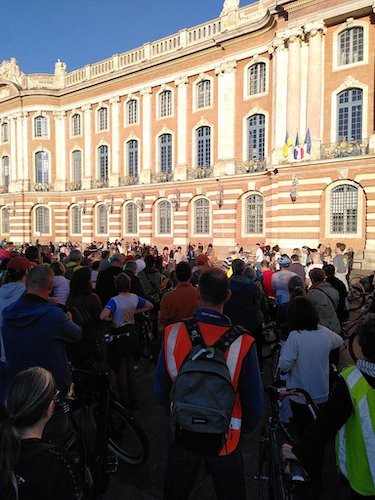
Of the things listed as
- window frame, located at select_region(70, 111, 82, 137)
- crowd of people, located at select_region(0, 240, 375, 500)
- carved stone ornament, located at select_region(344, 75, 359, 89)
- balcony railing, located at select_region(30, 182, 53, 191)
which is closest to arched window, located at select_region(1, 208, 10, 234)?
balcony railing, located at select_region(30, 182, 53, 191)

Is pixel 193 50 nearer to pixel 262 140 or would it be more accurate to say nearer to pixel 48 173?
pixel 262 140

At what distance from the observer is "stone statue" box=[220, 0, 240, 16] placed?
78.0ft

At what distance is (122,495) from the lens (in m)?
3.45

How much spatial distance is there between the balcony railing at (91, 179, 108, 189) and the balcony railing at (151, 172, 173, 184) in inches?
213

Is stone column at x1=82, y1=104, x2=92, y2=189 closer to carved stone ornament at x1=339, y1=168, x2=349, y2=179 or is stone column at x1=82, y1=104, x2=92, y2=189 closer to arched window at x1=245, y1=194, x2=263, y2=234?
arched window at x1=245, y1=194, x2=263, y2=234

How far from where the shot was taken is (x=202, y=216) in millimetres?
26453

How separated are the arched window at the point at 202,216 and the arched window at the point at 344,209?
9.04m

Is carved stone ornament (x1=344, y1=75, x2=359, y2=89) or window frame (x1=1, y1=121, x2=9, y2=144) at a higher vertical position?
window frame (x1=1, y1=121, x2=9, y2=144)

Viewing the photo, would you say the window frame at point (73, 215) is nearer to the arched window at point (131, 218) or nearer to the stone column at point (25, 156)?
the stone column at point (25, 156)

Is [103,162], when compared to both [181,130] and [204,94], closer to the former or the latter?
[181,130]

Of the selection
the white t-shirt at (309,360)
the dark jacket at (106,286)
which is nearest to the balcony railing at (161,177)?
the dark jacket at (106,286)

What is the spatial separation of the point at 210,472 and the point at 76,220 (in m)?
34.1

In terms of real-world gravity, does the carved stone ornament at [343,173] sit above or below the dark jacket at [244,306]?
above

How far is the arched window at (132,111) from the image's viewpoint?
30.0 metres
